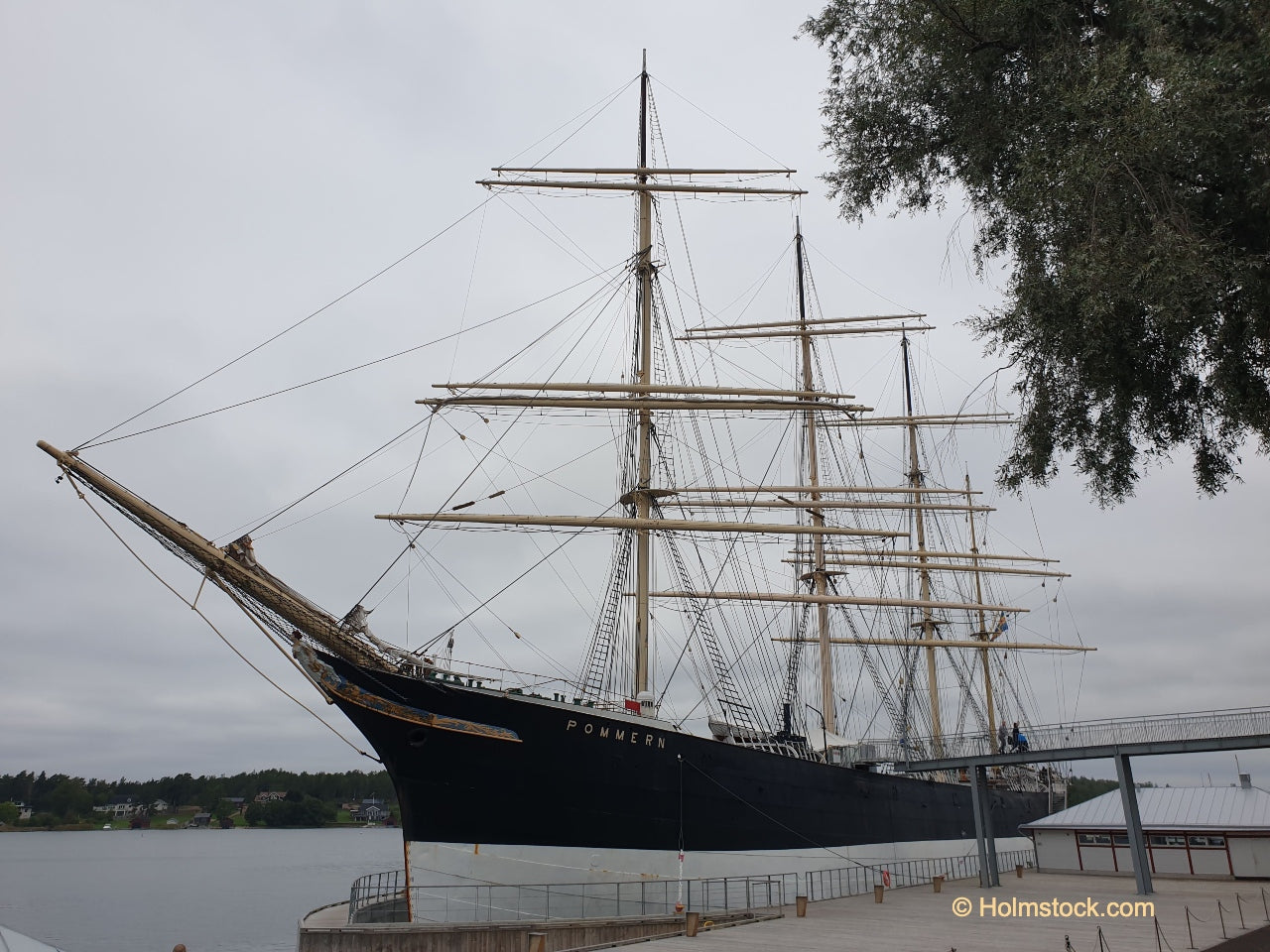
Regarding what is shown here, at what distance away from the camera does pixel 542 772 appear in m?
17.0

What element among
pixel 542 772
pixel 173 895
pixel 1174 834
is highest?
pixel 542 772

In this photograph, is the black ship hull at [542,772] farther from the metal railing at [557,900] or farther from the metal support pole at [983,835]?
the metal support pole at [983,835]

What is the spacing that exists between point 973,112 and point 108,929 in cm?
4797

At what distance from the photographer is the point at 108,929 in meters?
40.7

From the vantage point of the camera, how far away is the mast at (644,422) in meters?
21.5

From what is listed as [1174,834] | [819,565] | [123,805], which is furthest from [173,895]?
→ [123,805]

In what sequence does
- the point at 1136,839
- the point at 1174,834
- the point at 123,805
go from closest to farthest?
1. the point at 1136,839
2. the point at 1174,834
3. the point at 123,805

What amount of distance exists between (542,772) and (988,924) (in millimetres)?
8209

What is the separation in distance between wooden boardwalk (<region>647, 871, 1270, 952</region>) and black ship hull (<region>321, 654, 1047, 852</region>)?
118 inches

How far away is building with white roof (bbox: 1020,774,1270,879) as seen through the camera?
22906mm

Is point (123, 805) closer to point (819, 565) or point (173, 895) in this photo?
point (173, 895)

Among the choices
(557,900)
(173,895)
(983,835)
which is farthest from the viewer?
(173,895)

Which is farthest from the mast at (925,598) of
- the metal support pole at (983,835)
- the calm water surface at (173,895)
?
the calm water surface at (173,895)

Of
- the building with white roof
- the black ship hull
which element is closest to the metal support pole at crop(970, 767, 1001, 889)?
the building with white roof
